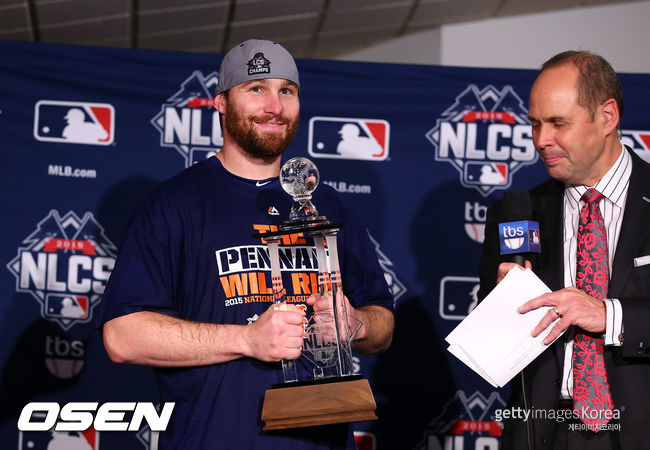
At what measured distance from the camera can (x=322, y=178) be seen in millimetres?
3830

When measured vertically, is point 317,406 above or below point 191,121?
below

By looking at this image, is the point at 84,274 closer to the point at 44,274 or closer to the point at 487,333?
the point at 44,274

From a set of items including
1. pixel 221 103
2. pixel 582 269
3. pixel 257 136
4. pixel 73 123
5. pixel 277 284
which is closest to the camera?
pixel 277 284

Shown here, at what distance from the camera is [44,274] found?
3.74 m

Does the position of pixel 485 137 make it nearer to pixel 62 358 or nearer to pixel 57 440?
pixel 62 358

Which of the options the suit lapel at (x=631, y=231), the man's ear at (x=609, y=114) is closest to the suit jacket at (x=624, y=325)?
the suit lapel at (x=631, y=231)

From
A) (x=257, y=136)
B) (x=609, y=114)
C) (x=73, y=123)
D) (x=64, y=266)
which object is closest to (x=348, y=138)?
(x=73, y=123)

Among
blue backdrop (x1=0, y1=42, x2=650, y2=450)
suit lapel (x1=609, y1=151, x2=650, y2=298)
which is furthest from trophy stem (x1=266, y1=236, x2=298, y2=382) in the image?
blue backdrop (x1=0, y1=42, x2=650, y2=450)

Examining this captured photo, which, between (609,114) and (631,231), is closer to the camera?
(631,231)

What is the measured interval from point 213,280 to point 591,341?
3.39 feet

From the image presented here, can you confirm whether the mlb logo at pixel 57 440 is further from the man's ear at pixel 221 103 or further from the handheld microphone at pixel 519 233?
the handheld microphone at pixel 519 233

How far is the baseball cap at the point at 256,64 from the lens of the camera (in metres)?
2.32

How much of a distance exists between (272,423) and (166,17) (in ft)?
12.7

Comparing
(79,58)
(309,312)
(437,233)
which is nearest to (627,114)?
(437,233)
